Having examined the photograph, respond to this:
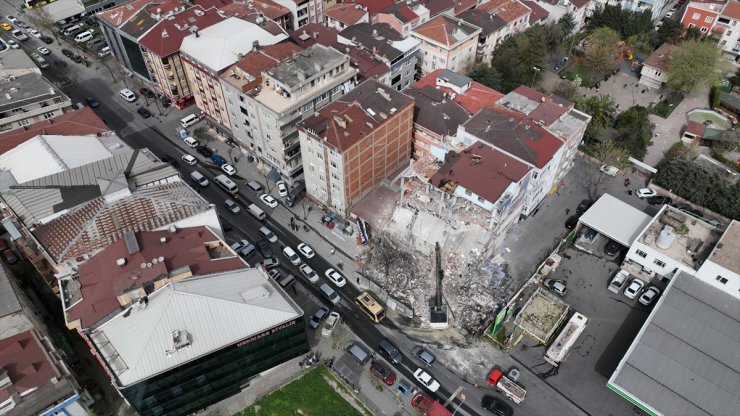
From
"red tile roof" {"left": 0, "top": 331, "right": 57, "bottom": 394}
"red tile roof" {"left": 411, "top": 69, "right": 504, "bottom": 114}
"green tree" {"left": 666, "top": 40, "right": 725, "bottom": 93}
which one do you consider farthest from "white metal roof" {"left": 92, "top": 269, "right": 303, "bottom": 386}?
"green tree" {"left": 666, "top": 40, "right": 725, "bottom": 93}

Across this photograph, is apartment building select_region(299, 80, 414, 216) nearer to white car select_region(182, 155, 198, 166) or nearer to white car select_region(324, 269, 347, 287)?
white car select_region(324, 269, 347, 287)

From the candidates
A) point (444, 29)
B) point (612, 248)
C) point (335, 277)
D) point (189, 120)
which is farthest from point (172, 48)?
point (612, 248)

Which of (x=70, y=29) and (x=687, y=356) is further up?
(x=70, y=29)

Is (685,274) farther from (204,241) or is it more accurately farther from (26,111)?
(26,111)

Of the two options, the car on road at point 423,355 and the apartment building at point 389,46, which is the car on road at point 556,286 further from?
the apartment building at point 389,46

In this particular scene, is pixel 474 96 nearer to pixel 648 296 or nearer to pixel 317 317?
pixel 648 296

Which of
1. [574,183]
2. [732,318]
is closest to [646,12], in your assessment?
[574,183]
